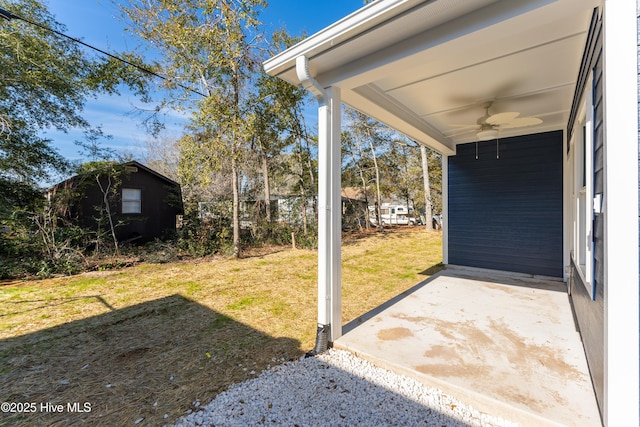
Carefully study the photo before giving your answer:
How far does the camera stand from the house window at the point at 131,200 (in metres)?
7.93

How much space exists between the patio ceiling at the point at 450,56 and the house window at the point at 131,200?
7.74m

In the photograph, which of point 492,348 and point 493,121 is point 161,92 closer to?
point 493,121

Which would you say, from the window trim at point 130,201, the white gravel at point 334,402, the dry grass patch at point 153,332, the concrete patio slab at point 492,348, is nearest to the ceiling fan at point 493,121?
the concrete patio slab at point 492,348

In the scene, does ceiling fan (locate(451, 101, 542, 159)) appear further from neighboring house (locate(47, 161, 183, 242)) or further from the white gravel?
neighboring house (locate(47, 161, 183, 242))

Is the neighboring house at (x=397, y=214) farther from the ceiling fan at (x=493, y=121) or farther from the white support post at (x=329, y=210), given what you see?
the white support post at (x=329, y=210)

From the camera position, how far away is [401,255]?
7.23m

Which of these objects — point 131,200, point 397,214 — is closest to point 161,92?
point 131,200

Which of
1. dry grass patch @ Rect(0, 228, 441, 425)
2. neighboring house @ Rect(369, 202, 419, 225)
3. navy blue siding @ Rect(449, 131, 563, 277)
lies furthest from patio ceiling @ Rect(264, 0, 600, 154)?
neighboring house @ Rect(369, 202, 419, 225)

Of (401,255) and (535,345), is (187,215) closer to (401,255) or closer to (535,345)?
(401,255)

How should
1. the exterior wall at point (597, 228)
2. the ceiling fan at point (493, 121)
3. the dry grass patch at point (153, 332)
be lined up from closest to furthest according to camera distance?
the exterior wall at point (597, 228) → the dry grass patch at point (153, 332) → the ceiling fan at point (493, 121)

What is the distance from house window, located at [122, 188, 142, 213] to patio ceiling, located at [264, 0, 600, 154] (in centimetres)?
774

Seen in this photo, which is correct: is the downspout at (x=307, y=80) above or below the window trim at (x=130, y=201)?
above

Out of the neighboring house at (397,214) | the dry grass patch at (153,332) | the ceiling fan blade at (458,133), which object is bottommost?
the dry grass patch at (153,332)

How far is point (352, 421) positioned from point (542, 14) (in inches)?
101
